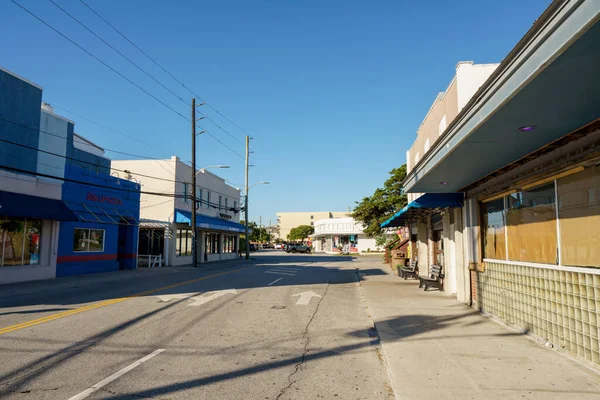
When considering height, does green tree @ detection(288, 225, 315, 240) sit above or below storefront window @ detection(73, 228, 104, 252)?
above

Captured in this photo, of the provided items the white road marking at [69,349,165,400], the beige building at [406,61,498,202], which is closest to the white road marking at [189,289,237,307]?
the white road marking at [69,349,165,400]

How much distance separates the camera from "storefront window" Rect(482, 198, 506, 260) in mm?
9266

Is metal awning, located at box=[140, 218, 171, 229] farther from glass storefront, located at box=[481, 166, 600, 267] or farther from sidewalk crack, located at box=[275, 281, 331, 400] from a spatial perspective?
glass storefront, located at box=[481, 166, 600, 267]

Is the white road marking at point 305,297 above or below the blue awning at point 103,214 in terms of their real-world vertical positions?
below

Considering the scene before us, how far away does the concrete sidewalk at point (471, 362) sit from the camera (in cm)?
501

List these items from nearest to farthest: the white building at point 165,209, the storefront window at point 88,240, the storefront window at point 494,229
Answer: the storefront window at point 494,229
the storefront window at point 88,240
the white building at point 165,209

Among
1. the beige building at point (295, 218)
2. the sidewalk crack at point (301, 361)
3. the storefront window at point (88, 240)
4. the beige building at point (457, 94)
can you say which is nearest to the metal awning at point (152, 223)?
the storefront window at point (88, 240)

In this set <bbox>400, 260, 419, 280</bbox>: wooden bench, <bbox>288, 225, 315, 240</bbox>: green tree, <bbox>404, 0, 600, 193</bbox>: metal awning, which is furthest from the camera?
<bbox>288, 225, 315, 240</bbox>: green tree

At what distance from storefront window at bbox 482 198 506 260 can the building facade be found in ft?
0.08

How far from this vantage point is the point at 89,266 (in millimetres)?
22609

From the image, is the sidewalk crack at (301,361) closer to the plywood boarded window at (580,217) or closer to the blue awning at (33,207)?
the plywood boarded window at (580,217)

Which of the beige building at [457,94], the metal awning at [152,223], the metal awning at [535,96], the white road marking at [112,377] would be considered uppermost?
the beige building at [457,94]

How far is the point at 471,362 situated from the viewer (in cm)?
618

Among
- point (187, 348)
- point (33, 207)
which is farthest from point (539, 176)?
point (33, 207)
